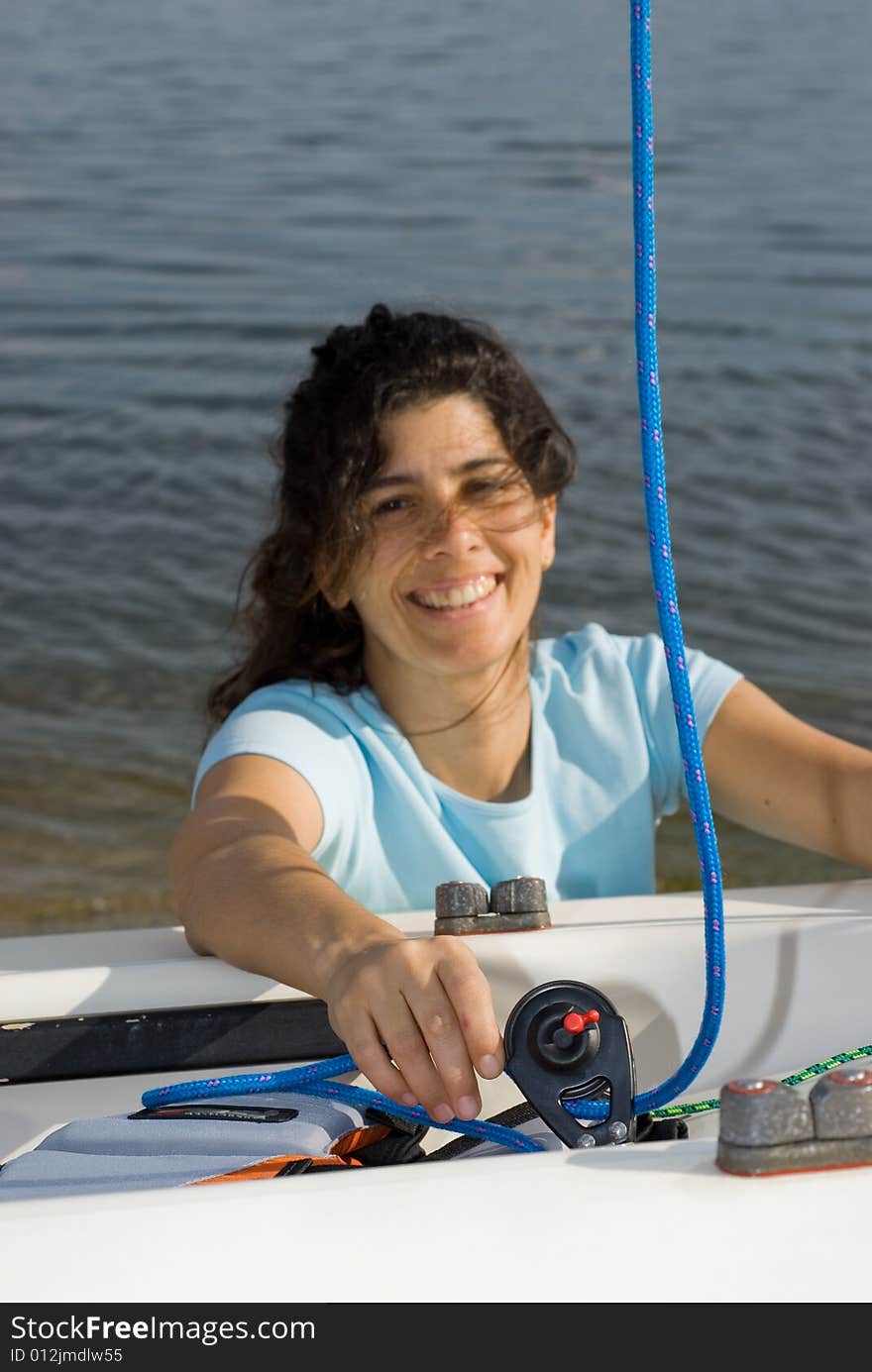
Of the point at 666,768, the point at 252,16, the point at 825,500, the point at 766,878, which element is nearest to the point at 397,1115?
the point at 666,768

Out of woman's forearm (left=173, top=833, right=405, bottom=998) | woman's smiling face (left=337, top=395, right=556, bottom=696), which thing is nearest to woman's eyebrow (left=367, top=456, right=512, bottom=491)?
woman's smiling face (left=337, top=395, right=556, bottom=696)

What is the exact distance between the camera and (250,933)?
3.91ft

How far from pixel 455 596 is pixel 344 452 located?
166 millimetres

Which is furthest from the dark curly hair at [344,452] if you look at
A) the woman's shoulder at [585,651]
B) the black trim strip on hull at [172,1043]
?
the black trim strip on hull at [172,1043]

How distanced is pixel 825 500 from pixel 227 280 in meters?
2.17

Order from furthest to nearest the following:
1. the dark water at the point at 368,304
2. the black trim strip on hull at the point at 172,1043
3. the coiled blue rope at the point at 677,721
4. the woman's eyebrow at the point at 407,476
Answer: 1. the dark water at the point at 368,304
2. the woman's eyebrow at the point at 407,476
3. the black trim strip on hull at the point at 172,1043
4. the coiled blue rope at the point at 677,721

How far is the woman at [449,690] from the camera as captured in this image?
1505mm

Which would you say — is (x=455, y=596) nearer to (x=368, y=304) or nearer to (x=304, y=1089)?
(x=304, y=1089)

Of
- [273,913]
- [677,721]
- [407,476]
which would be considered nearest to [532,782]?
[407,476]

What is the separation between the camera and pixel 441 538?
158cm

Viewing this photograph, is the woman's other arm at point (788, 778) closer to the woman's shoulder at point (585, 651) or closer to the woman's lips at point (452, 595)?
the woman's shoulder at point (585, 651)

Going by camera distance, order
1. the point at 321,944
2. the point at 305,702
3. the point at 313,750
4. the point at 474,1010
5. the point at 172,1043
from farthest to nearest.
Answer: the point at 305,702
the point at 313,750
the point at 172,1043
the point at 321,944
the point at 474,1010

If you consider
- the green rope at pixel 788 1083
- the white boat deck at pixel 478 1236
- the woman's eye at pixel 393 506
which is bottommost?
the green rope at pixel 788 1083

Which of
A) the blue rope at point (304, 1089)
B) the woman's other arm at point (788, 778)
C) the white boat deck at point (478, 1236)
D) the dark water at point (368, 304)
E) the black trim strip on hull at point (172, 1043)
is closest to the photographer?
the white boat deck at point (478, 1236)
